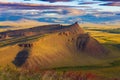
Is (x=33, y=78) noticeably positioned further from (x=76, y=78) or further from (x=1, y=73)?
(x=76, y=78)

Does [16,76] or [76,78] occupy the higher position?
[16,76]

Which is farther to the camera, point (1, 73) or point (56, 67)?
point (56, 67)

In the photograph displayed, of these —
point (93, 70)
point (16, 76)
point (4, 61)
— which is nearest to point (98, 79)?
point (93, 70)

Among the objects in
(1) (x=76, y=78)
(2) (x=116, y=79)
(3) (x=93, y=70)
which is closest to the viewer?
(1) (x=76, y=78)

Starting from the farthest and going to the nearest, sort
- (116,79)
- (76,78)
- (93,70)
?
(93,70)
(116,79)
(76,78)

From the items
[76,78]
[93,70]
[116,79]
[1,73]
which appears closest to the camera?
[1,73]

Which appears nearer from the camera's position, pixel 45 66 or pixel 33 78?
pixel 33 78

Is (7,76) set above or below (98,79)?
above

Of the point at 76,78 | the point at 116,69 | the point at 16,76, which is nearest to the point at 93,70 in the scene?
the point at 116,69

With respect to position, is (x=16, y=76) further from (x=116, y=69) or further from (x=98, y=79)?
(x=116, y=69)
